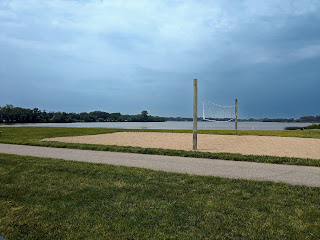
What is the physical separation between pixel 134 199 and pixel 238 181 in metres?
2.18

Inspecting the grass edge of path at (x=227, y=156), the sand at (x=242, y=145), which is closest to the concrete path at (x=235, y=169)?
the grass edge of path at (x=227, y=156)

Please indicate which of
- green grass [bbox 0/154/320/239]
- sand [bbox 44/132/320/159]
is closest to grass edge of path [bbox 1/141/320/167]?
sand [bbox 44/132/320/159]

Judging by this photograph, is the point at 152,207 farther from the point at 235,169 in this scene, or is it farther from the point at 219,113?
the point at 219,113

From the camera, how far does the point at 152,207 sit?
3.55 meters

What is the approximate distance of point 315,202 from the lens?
3.76 m

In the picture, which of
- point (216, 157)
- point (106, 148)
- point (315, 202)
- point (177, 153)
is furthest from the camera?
point (106, 148)

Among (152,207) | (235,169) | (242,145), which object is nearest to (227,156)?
(235,169)

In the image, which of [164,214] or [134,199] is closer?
[164,214]

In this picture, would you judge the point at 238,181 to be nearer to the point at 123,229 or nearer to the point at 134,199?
the point at 134,199

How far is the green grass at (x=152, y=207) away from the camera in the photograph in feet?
9.34

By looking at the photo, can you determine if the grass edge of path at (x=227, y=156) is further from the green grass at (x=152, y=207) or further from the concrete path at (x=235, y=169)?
the green grass at (x=152, y=207)

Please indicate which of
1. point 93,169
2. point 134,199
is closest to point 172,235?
point 134,199

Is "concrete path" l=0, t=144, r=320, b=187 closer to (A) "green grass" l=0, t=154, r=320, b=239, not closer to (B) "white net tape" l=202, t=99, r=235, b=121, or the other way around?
(A) "green grass" l=0, t=154, r=320, b=239

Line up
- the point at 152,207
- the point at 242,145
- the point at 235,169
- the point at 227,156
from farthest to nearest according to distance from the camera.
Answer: the point at 242,145
the point at 227,156
the point at 235,169
the point at 152,207
